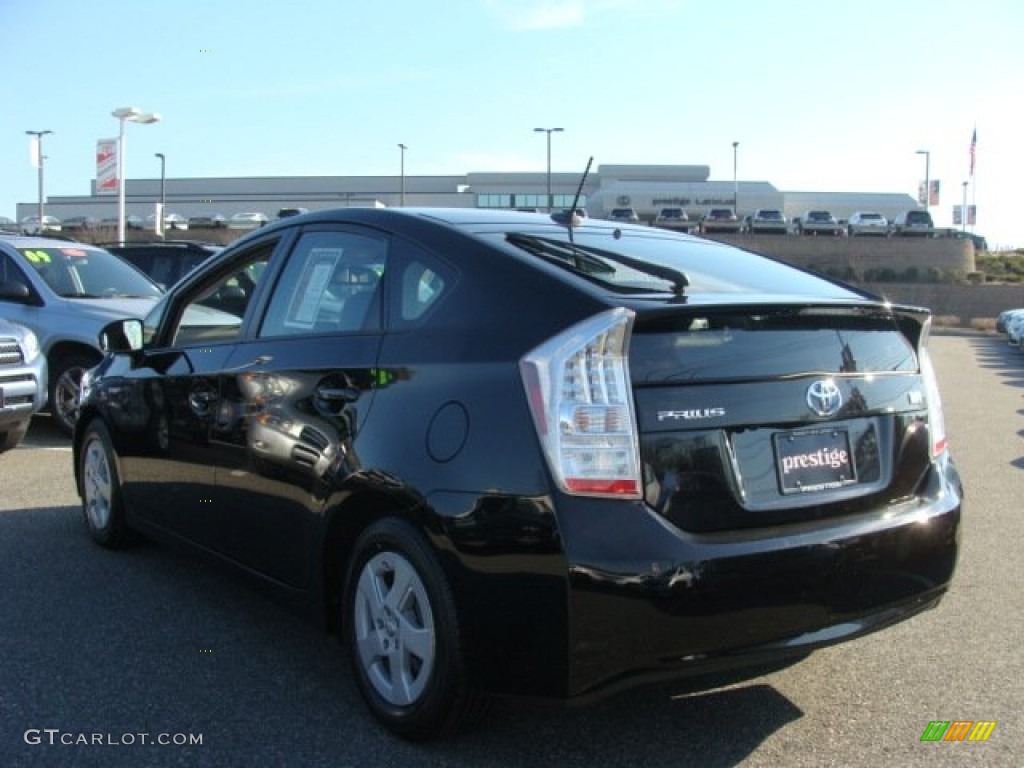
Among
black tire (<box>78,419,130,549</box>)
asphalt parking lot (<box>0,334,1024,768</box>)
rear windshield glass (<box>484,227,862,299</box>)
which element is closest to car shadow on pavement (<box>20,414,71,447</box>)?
black tire (<box>78,419,130,549</box>)

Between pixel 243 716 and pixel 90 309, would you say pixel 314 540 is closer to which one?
pixel 243 716

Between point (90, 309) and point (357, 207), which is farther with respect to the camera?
point (90, 309)

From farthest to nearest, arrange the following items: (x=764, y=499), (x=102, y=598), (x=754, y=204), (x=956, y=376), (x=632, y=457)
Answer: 1. (x=754, y=204)
2. (x=956, y=376)
3. (x=102, y=598)
4. (x=764, y=499)
5. (x=632, y=457)

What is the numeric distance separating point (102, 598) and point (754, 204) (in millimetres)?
83985

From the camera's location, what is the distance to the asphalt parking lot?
10.4ft

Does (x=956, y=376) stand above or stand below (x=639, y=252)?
below

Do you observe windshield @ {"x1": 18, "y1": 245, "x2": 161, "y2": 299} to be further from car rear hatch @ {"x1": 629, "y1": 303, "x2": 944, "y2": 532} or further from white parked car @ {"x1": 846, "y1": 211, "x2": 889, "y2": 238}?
white parked car @ {"x1": 846, "y1": 211, "x2": 889, "y2": 238}

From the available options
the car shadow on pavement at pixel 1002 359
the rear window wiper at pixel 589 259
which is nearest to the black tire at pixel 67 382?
the rear window wiper at pixel 589 259

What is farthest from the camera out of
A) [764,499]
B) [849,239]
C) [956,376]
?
[849,239]

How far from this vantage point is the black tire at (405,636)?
2965 millimetres

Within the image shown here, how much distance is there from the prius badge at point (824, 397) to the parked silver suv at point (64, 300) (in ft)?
22.9

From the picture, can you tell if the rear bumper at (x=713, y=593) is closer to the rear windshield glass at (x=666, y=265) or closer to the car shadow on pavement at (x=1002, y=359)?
the rear windshield glass at (x=666, y=265)

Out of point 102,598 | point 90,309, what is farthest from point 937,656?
point 90,309

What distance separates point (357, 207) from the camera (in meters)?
3.90
